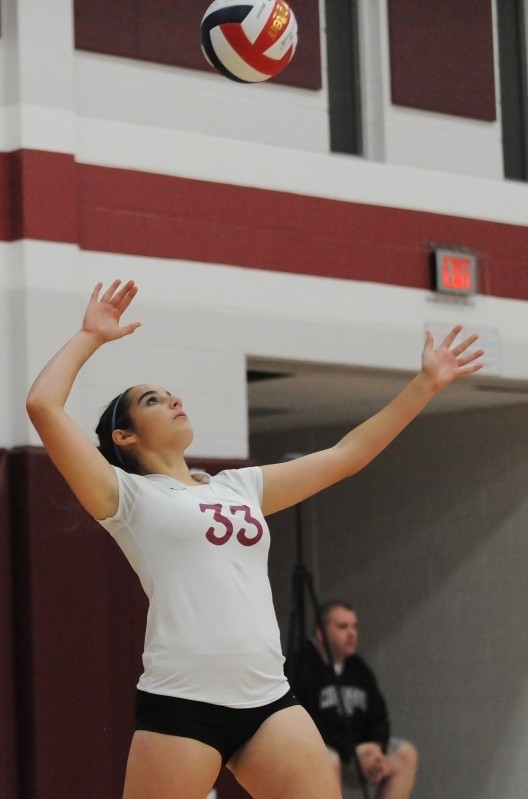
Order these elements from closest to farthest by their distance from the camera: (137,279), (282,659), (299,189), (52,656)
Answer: (282,659), (52,656), (137,279), (299,189)

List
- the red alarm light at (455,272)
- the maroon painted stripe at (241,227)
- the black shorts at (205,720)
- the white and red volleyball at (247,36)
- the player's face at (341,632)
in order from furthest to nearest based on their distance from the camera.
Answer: the player's face at (341,632)
the red alarm light at (455,272)
the maroon painted stripe at (241,227)
the white and red volleyball at (247,36)
the black shorts at (205,720)

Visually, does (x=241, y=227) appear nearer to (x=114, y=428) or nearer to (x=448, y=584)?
(x=448, y=584)

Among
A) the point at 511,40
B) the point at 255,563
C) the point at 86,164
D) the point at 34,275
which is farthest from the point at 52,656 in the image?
the point at 511,40

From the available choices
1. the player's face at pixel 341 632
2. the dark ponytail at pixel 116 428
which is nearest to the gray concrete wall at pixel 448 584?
the player's face at pixel 341 632

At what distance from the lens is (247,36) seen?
577 cm

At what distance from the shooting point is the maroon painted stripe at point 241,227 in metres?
6.66

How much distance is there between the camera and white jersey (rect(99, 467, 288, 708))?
389 centimetres

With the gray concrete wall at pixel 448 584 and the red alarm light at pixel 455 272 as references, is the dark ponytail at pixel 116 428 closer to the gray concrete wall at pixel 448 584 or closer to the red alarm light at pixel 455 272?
the red alarm light at pixel 455 272

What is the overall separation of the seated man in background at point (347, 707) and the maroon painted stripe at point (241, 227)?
6.50 feet

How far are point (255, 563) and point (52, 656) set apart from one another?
269cm

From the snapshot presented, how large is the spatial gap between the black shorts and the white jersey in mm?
21

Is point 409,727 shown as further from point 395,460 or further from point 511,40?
point 511,40

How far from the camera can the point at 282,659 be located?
4051 mm

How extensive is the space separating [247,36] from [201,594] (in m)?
2.68
